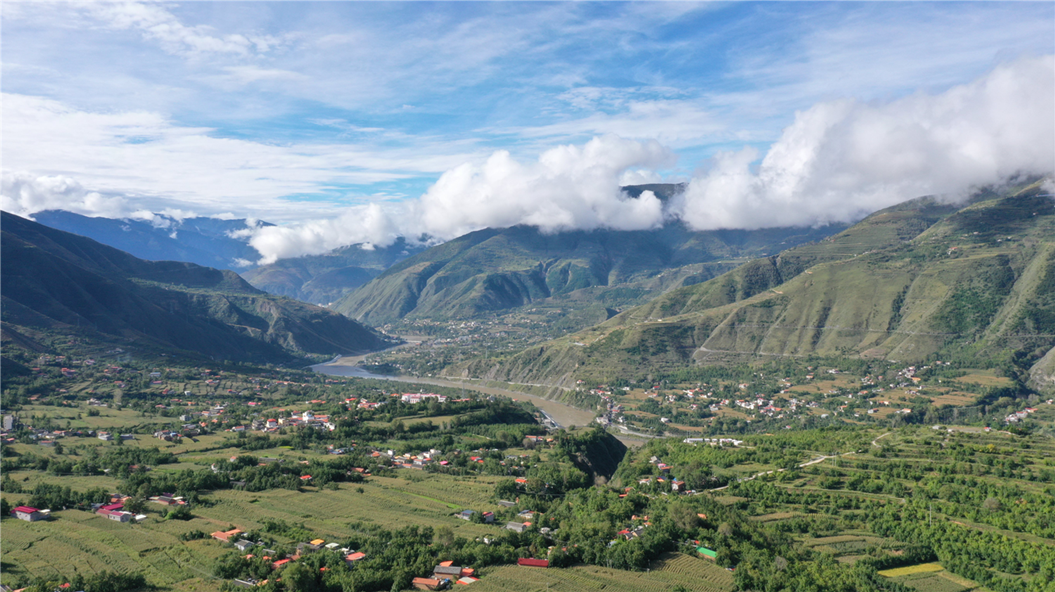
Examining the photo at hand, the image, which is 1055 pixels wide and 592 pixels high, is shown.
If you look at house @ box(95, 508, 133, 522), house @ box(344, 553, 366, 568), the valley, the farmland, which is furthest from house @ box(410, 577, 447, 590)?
house @ box(95, 508, 133, 522)

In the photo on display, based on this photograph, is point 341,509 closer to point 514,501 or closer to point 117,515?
point 514,501

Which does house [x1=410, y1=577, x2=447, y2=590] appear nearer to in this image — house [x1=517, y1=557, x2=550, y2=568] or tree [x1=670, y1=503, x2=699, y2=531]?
house [x1=517, y1=557, x2=550, y2=568]

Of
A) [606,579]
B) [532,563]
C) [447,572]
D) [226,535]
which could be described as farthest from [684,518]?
[226,535]

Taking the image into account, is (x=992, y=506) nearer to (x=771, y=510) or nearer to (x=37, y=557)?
(x=771, y=510)

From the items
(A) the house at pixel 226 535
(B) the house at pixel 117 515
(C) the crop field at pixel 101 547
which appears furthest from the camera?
(B) the house at pixel 117 515

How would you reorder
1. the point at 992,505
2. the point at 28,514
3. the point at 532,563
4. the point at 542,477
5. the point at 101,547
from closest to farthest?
Result: the point at 101,547 → the point at 532,563 → the point at 28,514 → the point at 992,505 → the point at 542,477

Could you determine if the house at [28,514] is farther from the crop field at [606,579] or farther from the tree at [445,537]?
the crop field at [606,579]

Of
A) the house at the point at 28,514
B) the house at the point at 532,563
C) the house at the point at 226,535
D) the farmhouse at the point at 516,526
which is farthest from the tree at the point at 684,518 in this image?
the house at the point at 28,514
